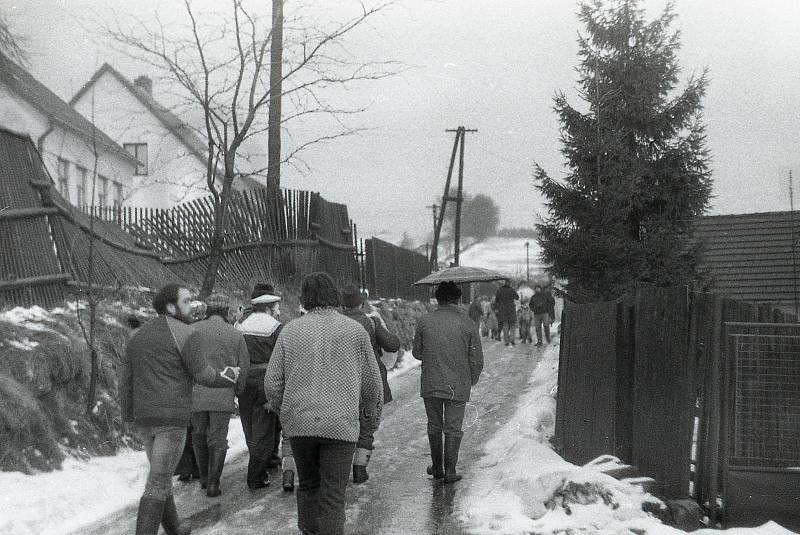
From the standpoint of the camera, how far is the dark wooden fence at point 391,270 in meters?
21.4

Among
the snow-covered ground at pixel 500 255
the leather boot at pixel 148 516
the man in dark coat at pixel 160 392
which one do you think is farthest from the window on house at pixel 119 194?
the snow-covered ground at pixel 500 255

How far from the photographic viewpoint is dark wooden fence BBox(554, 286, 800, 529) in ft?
19.8

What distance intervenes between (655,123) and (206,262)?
8.53 metres

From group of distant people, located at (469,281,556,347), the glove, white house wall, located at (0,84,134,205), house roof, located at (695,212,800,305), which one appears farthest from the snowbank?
house roof, located at (695,212,800,305)

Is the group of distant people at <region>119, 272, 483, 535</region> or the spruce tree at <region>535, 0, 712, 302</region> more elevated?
the spruce tree at <region>535, 0, 712, 302</region>

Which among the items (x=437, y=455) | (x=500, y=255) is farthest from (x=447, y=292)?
(x=500, y=255)

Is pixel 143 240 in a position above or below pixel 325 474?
above

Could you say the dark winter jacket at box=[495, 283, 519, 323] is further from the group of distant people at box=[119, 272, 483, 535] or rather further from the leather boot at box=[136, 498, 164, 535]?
the leather boot at box=[136, 498, 164, 535]

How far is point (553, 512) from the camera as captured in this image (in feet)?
20.3

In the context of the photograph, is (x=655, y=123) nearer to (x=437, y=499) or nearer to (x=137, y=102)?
(x=437, y=499)

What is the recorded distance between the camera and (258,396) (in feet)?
25.0

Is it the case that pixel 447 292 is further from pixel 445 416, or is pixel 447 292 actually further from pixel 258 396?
pixel 258 396

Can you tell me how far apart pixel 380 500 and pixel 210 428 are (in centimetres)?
160

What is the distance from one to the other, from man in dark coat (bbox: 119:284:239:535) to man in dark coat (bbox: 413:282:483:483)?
2607 millimetres
